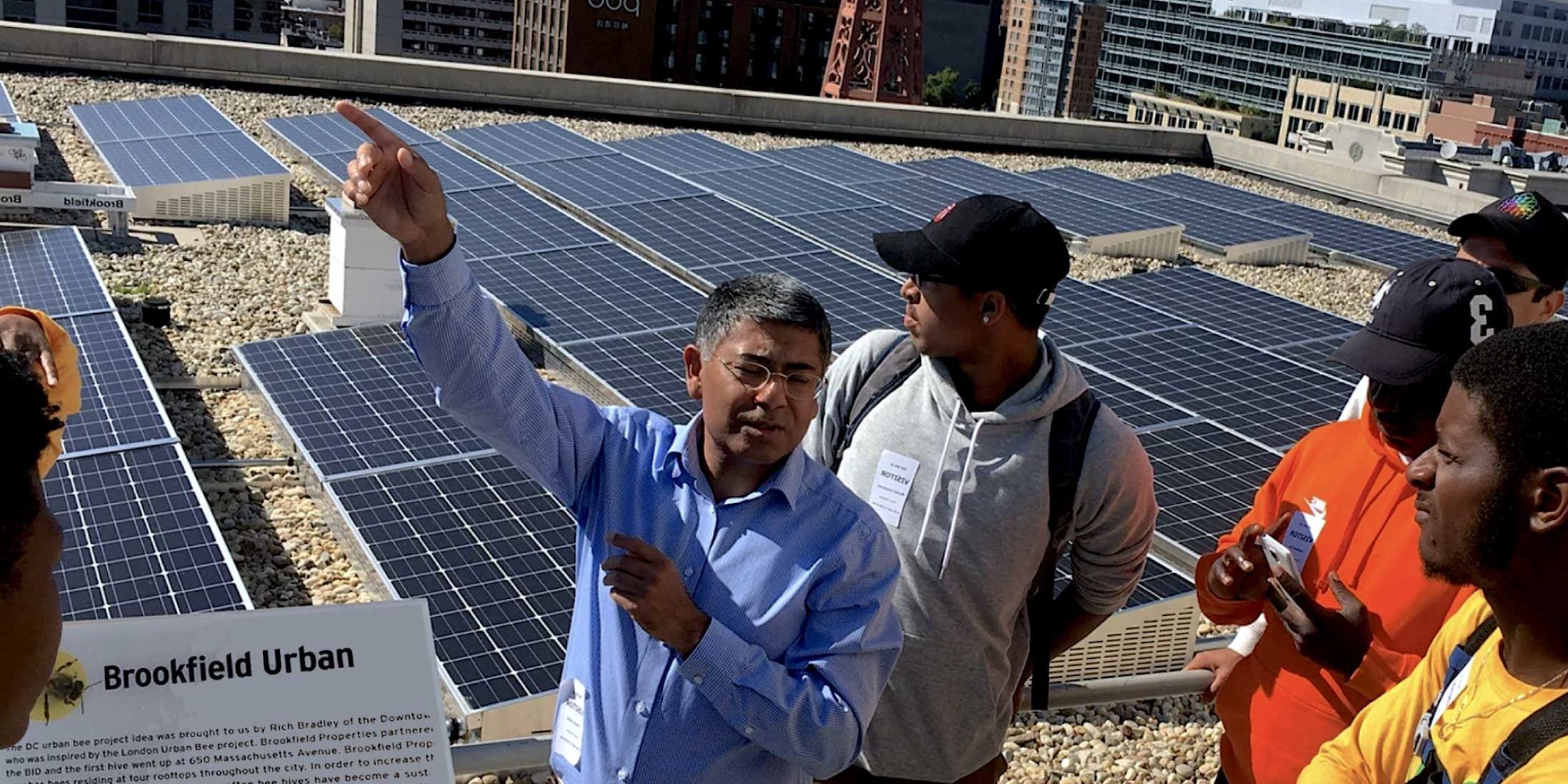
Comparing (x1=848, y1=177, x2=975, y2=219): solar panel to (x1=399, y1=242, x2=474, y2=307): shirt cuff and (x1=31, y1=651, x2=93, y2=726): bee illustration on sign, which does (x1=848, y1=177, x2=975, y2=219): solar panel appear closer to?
(x1=399, y1=242, x2=474, y2=307): shirt cuff

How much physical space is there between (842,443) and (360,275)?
24.7 ft

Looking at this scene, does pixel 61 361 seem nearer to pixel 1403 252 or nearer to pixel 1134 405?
pixel 1134 405

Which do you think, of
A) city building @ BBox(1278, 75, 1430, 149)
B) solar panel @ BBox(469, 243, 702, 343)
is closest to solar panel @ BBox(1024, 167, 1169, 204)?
solar panel @ BBox(469, 243, 702, 343)

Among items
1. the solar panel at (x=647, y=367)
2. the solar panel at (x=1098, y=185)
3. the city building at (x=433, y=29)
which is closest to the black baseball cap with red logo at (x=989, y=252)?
the solar panel at (x=647, y=367)

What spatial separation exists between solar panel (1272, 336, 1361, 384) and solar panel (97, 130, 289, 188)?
9228mm

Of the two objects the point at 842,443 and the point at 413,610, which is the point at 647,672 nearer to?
the point at 413,610

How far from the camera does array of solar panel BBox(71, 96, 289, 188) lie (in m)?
13.6

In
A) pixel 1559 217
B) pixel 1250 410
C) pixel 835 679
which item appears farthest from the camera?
pixel 1250 410

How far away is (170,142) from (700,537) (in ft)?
46.1

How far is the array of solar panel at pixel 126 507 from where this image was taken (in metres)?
Result: 5.59

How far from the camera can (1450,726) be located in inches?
82.4

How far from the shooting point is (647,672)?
2.49m

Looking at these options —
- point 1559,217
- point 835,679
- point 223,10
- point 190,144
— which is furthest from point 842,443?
point 223,10

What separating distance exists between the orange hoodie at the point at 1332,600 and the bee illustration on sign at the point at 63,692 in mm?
2232
